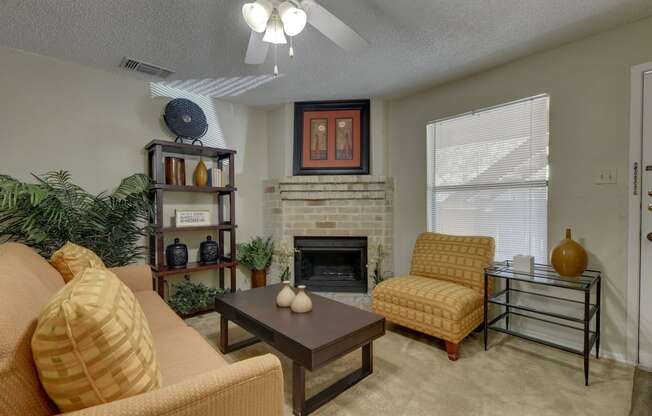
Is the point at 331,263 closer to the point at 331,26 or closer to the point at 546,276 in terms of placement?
the point at 546,276

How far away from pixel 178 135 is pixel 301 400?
2.63 m

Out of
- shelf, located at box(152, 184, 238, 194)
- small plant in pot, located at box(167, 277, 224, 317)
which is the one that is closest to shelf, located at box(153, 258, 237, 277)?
small plant in pot, located at box(167, 277, 224, 317)

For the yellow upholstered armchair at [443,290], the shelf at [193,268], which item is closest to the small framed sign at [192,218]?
the shelf at [193,268]

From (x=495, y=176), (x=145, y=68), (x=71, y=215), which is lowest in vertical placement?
(x=71, y=215)

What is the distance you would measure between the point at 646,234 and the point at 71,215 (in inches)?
154

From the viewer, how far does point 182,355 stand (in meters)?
1.32

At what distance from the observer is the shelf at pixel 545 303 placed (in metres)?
2.20

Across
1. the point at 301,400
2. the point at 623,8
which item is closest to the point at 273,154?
the point at 301,400

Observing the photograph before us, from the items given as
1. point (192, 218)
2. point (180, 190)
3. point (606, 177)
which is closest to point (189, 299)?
point (192, 218)

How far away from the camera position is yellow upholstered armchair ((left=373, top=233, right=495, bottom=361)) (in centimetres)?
210

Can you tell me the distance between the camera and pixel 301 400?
1527mm

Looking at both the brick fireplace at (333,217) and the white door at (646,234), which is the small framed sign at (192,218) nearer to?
the brick fireplace at (333,217)

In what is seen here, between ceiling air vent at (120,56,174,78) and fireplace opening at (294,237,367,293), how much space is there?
6.94ft

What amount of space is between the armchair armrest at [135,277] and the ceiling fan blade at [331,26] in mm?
2048
